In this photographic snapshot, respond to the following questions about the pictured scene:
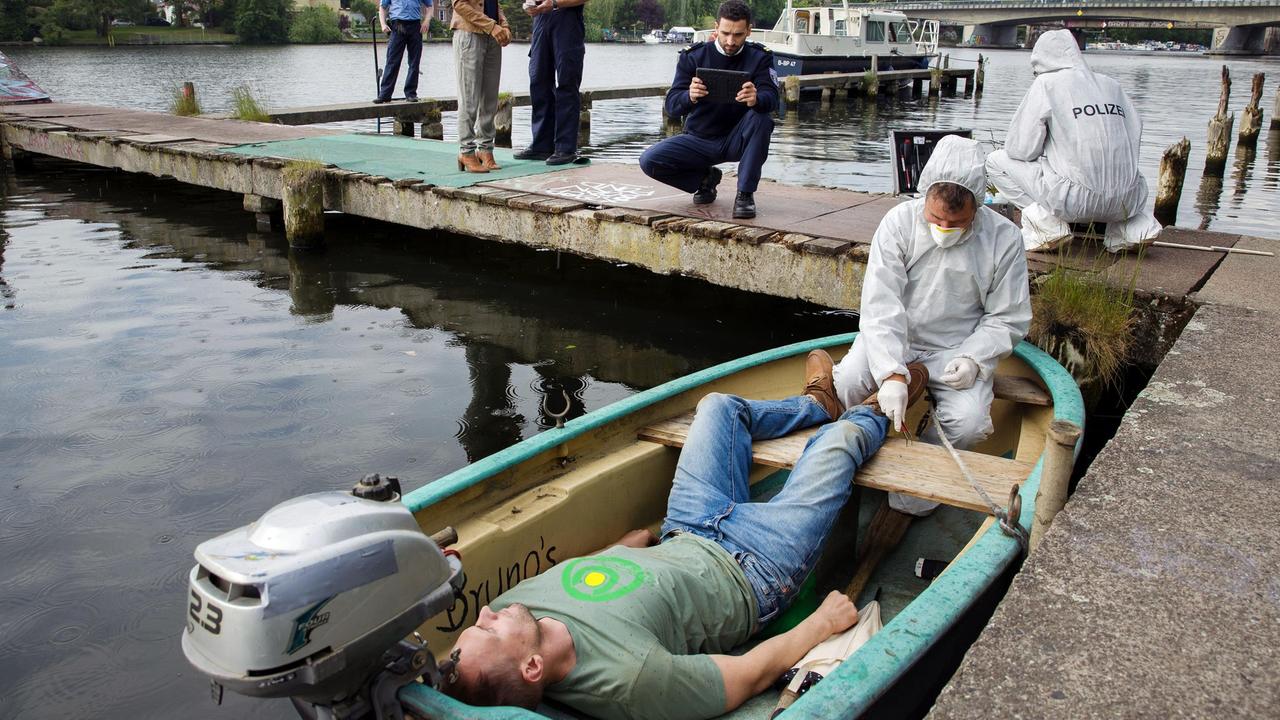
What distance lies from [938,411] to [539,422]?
251 cm

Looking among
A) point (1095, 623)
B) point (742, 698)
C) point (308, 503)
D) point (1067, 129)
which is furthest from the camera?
point (1067, 129)

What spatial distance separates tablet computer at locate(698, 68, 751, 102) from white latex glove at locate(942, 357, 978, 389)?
10.3 ft

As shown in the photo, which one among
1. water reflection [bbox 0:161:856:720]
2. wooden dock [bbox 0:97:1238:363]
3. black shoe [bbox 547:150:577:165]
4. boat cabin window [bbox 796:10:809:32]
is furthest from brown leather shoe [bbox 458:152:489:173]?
boat cabin window [bbox 796:10:809:32]

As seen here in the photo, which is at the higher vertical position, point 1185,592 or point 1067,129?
point 1067,129

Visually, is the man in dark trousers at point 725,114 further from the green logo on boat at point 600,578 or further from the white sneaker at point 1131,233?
the green logo on boat at point 600,578

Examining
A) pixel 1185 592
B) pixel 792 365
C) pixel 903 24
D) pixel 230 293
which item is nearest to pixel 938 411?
pixel 792 365

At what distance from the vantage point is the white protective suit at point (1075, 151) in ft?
18.7

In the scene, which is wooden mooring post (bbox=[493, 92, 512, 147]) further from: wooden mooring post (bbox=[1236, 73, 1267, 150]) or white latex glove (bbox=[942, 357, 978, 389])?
wooden mooring post (bbox=[1236, 73, 1267, 150])

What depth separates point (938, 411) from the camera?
167 inches

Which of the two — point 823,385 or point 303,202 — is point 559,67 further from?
point 823,385

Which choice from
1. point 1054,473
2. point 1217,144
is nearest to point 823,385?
point 1054,473

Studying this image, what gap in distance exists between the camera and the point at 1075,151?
5766 mm

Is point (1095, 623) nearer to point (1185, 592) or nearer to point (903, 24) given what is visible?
point (1185, 592)

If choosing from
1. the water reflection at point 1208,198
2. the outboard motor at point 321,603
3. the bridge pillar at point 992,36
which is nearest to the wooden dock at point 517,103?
the water reflection at point 1208,198
